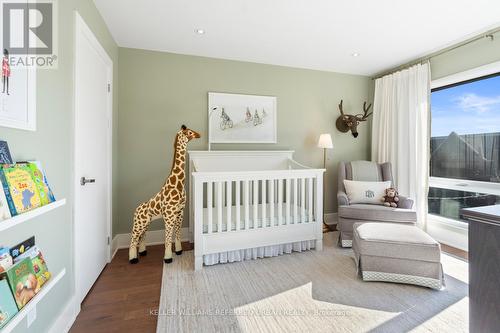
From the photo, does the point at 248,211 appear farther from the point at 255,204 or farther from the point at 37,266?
the point at 37,266

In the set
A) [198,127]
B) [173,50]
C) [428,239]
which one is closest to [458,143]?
[428,239]

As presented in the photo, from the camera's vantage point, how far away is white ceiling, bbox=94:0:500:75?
2.00m

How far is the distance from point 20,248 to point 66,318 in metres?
0.81

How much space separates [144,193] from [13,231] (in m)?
1.88

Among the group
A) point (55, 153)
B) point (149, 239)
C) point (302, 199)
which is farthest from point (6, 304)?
point (302, 199)

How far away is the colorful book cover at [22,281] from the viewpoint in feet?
2.76

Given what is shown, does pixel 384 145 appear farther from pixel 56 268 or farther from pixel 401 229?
pixel 56 268

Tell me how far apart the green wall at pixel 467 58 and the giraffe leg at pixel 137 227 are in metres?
3.80

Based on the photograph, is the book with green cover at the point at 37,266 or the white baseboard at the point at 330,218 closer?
the book with green cover at the point at 37,266

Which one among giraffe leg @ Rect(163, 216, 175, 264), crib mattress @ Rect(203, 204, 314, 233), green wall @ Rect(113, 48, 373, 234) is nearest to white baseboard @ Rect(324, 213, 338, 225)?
green wall @ Rect(113, 48, 373, 234)

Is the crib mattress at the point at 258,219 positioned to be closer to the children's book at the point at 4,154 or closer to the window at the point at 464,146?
the children's book at the point at 4,154

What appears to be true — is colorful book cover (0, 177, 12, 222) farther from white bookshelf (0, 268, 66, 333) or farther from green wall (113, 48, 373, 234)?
green wall (113, 48, 373, 234)

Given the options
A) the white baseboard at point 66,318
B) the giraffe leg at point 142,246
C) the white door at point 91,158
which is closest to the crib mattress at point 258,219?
the giraffe leg at point 142,246

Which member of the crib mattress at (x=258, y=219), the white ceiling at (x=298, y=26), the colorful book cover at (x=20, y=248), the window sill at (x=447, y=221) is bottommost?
the window sill at (x=447, y=221)
